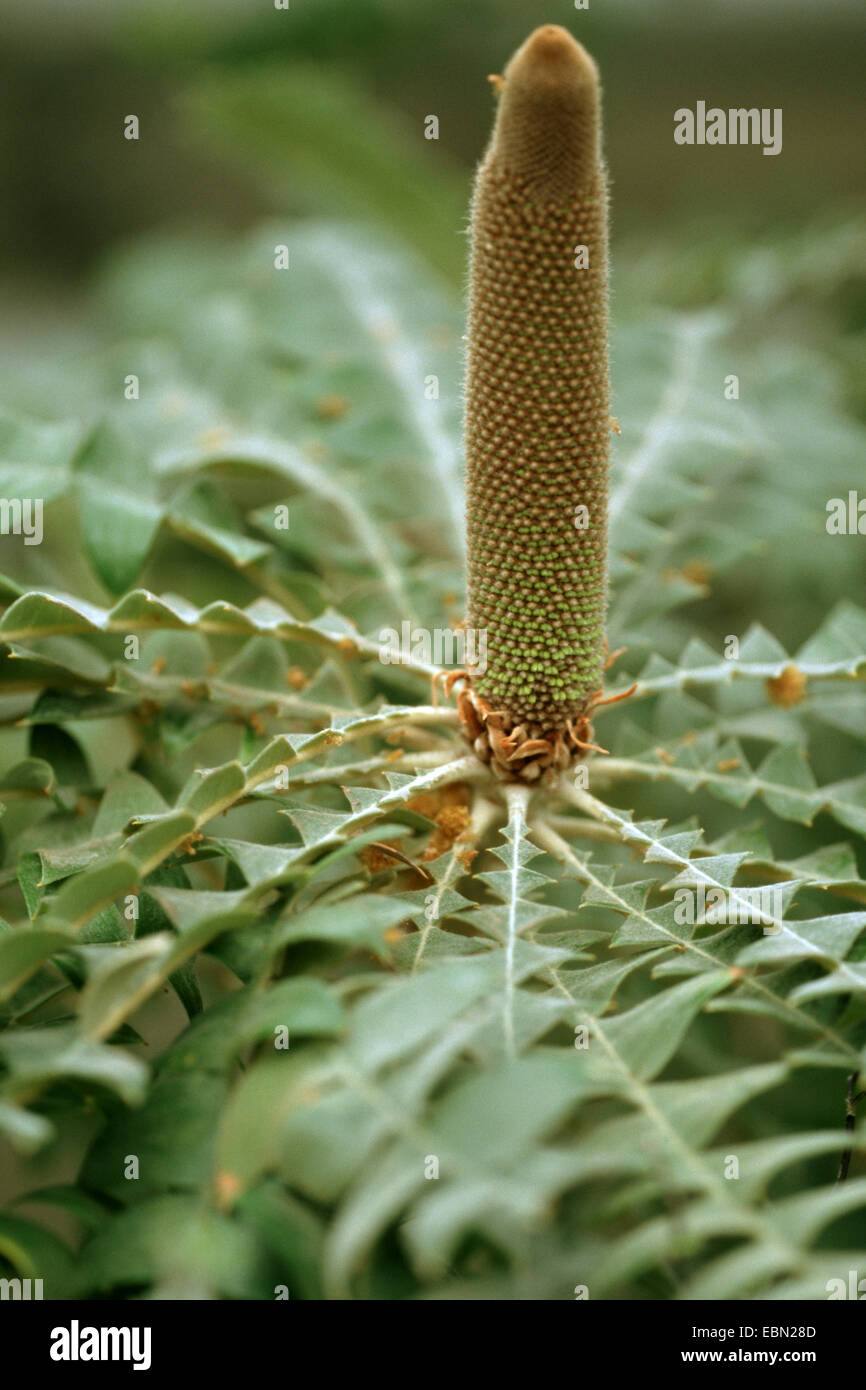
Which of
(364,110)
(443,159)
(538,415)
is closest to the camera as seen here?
(538,415)

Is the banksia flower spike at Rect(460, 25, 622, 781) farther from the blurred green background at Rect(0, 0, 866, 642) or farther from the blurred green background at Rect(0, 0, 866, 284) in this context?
the blurred green background at Rect(0, 0, 866, 284)

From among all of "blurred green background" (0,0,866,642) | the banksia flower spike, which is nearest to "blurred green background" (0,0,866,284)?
"blurred green background" (0,0,866,642)

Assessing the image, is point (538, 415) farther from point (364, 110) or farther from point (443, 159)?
point (443, 159)

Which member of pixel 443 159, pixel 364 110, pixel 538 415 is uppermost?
pixel 443 159

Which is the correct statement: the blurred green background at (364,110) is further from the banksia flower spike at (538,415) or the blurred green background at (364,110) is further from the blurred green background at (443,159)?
the banksia flower spike at (538,415)

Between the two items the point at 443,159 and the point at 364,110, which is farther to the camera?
the point at 443,159

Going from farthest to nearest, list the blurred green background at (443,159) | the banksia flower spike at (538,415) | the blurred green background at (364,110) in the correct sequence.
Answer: the blurred green background at (364,110) < the blurred green background at (443,159) < the banksia flower spike at (538,415)

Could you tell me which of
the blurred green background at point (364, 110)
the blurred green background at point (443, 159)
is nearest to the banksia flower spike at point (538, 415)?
the blurred green background at point (443, 159)

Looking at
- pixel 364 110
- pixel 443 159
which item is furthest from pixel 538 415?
pixel 443 159

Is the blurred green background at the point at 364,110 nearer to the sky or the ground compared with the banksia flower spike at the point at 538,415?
nearer to the sky
